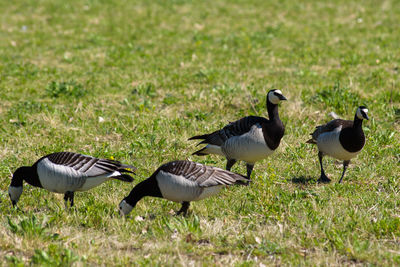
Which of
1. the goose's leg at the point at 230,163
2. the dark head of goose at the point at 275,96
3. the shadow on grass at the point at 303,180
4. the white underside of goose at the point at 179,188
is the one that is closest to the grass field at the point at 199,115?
the shadow on grass at the point at 303,180

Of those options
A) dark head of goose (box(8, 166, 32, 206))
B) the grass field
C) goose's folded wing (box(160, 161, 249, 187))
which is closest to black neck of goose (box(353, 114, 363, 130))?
the grass field


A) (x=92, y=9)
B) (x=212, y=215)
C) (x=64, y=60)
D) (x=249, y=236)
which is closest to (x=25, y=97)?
(x=64, y=60)

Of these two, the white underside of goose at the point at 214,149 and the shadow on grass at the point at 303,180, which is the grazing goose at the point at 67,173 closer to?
the white underside of goose at the point at 214,149

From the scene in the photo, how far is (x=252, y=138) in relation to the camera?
765cm

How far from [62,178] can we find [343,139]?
427 centimetres

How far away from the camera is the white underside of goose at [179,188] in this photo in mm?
6500

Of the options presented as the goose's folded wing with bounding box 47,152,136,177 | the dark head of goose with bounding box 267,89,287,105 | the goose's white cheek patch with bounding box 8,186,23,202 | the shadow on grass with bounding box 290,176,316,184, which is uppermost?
the dark head of goose with bounding box 267,89,287,105

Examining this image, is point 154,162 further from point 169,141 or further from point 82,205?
point 82,205

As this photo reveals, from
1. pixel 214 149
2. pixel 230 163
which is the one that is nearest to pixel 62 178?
pixel 214 149

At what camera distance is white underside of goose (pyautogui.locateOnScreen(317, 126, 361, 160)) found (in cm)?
773

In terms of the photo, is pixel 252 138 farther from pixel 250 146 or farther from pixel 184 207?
pixel 184 207

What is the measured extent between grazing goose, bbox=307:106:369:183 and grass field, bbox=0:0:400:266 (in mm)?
521

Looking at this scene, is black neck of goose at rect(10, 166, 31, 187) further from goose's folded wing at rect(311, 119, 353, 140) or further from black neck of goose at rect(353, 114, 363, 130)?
black neck of goose at rect(353, 114, 363, 130)

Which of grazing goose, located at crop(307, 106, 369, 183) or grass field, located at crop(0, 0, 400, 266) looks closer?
grass field, located at crop(0, 0, 400, 266)
